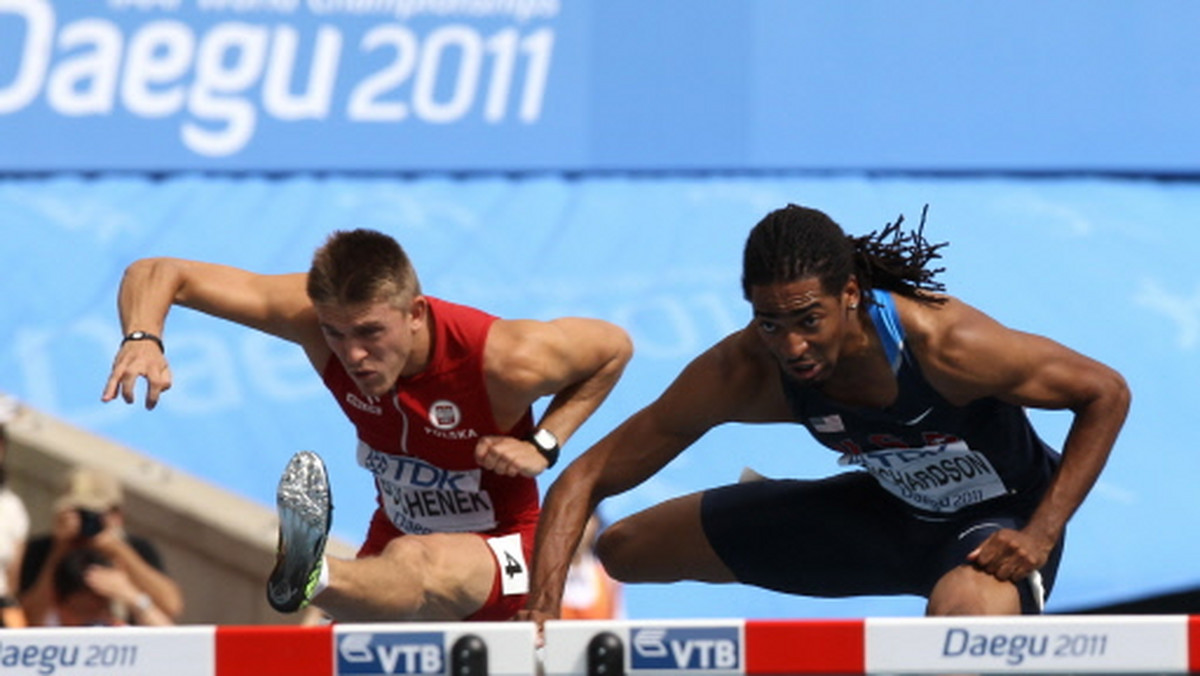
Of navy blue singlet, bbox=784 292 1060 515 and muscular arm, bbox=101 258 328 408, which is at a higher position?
muscular arm, bbox=101 258 328 408

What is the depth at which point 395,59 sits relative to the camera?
12031mm

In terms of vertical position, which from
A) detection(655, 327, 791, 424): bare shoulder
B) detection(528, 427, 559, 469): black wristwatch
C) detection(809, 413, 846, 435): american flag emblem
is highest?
detection(655, 327, 791, 424): bare shoulder

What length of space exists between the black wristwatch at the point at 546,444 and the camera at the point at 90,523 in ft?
8.97

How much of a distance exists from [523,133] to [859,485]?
19.9 ft

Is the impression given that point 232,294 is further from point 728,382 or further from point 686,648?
point 686,648

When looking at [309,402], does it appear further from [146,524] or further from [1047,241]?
[1047,241]

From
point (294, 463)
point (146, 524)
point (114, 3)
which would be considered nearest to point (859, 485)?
point (294, 463)

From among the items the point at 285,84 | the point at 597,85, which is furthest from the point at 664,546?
the point at 285,84

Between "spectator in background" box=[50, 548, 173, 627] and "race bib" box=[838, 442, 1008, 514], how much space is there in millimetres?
3334

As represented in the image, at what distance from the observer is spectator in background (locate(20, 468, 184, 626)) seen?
812cm

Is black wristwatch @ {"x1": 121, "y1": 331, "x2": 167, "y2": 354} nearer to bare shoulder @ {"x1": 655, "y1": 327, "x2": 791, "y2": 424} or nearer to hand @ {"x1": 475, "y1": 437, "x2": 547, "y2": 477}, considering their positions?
hand @ {"x1": 475, "y1": 437, "x2": 547, "y2": 477}

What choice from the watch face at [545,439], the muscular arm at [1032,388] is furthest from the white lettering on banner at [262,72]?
the muscular arm at [1032,388]

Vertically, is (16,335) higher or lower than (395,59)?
lower

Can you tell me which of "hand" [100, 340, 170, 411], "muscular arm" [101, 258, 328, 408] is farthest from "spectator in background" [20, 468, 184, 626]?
"hand" [100, 340, 170, 411]
